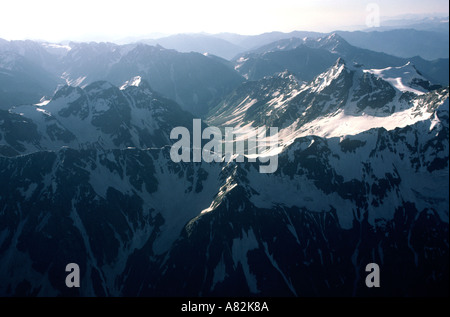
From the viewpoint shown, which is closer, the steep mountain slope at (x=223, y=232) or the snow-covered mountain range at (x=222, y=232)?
the snow-covered mountain range at (x=222, y=232)

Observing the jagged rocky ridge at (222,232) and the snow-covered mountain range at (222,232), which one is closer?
the snow-covered mountain range at (222,232)

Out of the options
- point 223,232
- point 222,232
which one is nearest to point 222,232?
point 222,232

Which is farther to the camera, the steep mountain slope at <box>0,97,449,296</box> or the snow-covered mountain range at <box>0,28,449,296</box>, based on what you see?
the steep mountain slope at <box>0,97,449,296</box>

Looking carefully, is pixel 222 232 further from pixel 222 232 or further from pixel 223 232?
pixel 223 232

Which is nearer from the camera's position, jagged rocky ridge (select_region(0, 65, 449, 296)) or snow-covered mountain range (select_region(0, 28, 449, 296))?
snow-covered mountain range (select_region(0, 28, 449, 296))

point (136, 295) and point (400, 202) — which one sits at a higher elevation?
point (400, 202)
